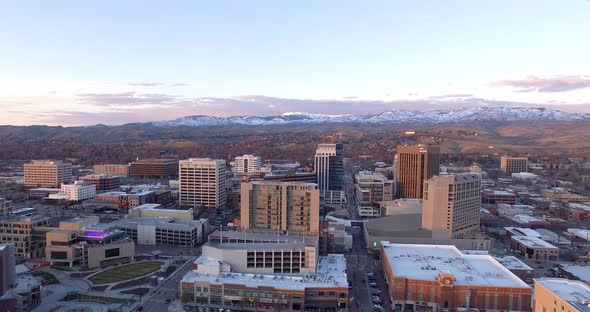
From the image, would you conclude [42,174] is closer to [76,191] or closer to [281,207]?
[76,191]

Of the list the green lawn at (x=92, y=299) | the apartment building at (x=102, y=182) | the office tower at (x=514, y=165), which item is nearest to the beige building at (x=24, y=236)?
the green lawn at (x=92, y=299)

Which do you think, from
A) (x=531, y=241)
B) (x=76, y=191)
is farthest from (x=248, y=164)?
(x=531, y=241)

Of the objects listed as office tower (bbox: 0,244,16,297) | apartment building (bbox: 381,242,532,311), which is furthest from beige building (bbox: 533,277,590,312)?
office tower (bbox: 0,244,16,297)

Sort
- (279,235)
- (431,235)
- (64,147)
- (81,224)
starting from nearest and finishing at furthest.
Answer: (279,235), (81,224), (431,235), (64,147)

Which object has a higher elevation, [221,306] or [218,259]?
[218,259]

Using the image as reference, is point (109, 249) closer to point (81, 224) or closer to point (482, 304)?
point (81, 224)

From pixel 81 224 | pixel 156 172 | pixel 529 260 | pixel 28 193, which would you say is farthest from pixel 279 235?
pixel 156 172
